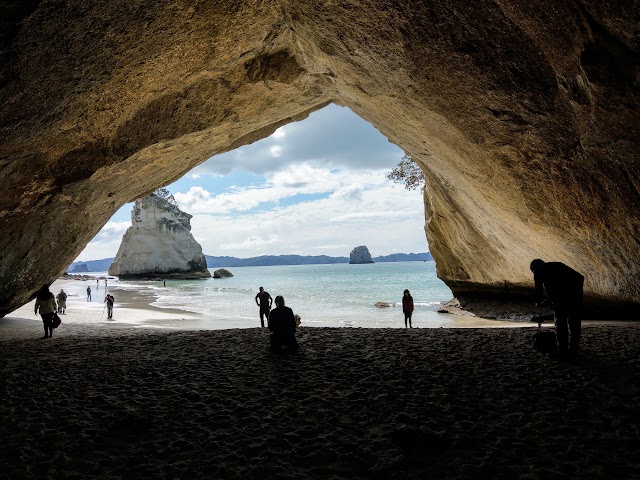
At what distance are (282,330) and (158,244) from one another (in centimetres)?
7157

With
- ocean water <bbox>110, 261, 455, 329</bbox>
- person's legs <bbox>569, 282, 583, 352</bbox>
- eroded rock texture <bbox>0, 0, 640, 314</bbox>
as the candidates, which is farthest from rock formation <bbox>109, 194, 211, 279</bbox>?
person's legs <bbox>569, 282, 583, 352</bbox>

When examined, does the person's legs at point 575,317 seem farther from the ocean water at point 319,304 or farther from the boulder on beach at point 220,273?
the boulder on beach at point 220,273

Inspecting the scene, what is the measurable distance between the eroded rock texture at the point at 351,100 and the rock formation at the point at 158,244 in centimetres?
6127

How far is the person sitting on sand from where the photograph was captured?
6.93 meters

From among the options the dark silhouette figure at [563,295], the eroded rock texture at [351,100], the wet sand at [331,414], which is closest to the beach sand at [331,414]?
the wet sand at [331,414]

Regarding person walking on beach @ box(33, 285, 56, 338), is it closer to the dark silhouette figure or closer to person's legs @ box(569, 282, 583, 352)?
the dark silhouette figure

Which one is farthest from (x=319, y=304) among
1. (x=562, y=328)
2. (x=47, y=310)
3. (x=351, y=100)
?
(x=562, y=328)

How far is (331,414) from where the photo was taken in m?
Result: 3.87

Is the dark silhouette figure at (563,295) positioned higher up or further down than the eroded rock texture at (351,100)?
further down

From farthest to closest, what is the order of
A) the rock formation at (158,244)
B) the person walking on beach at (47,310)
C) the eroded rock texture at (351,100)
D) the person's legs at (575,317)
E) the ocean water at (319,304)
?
the rock formation at (158,244)
the ocean water at (319,304)
the person walking on beach at (47,310)
the person's legs at (575,317)
the eroded rock texture at (351,100)

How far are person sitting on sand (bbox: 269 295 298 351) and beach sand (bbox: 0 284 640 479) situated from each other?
0.26 m

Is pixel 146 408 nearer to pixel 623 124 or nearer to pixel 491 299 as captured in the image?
pixel 623 124

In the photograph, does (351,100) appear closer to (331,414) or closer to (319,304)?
(331,414)

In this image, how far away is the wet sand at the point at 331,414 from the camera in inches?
113
